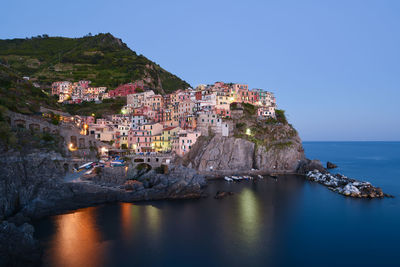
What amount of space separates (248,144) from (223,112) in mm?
10218

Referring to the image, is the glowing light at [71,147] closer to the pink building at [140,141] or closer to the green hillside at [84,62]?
the pink building at [140,141]

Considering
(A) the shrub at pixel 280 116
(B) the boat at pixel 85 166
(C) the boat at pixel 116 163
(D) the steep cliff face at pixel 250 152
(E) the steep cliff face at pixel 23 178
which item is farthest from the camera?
(A) the shrub at pixel 280 116

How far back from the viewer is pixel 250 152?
58.3 metres

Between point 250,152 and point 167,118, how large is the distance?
22422 millimetres

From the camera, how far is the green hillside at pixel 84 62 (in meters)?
98.7

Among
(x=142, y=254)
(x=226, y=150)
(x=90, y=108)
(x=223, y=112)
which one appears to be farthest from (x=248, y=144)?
(x=90, y=108)

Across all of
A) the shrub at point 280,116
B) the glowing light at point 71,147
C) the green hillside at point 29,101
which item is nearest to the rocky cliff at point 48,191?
the glowing light at point 71,147

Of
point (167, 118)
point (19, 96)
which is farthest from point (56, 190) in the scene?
point (167, 118)

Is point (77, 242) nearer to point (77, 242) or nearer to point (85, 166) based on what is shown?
point (77, 242)

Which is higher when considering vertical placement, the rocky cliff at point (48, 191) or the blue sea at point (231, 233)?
the rocky cliff at point (48, 191)

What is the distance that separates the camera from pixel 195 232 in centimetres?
2748

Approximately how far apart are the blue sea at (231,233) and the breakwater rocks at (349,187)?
1.55 meters

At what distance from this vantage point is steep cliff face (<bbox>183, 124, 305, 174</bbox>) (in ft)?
178

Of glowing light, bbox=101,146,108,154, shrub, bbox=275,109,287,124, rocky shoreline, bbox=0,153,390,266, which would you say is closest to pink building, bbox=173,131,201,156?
rocky shoreline, bbox=0,153,390,266
